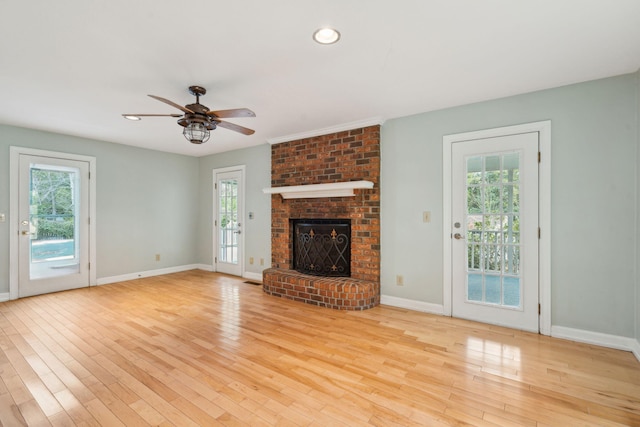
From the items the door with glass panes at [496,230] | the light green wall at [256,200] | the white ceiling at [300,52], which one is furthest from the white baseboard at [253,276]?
the door with glass panes at [496,230]

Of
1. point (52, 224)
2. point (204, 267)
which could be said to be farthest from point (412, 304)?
point (52, 224)

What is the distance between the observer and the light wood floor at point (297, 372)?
1797mm

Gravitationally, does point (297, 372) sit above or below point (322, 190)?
below

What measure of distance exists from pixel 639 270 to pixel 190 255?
6615 mm

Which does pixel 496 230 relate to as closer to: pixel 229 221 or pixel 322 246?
pixel 322 246

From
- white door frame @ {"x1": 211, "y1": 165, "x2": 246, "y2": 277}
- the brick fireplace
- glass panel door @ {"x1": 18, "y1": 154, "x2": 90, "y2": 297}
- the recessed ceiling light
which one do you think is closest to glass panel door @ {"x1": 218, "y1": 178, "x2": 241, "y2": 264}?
white door frame @ {"x1": 211, "y1": 165, "x2": 246, "y2": 277}

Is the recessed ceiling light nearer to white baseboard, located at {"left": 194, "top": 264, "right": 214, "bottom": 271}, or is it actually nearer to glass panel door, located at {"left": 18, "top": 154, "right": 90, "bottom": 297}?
glass panel door, located at {"left": 18, "top": 154, "right": 90, "bottom": 297}

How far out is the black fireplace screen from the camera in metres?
4.17

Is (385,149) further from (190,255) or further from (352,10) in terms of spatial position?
(190,255)

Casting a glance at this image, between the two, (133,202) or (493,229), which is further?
(133,202)

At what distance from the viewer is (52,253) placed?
14.8 feet

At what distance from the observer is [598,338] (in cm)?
272

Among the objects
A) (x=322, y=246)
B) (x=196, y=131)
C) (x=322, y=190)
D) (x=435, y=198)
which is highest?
(x=196, y=131)

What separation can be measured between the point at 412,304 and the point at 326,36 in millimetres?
3069
